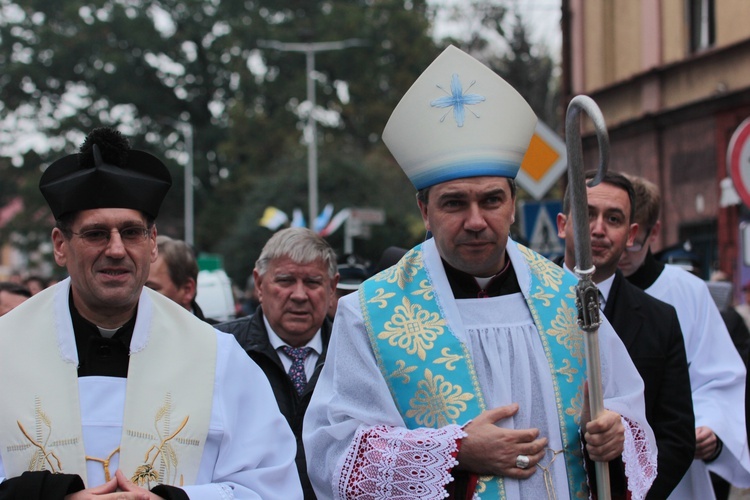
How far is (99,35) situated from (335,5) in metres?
10.0

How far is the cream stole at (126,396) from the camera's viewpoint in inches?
141

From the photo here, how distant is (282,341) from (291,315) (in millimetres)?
136

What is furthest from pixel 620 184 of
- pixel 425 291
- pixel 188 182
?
pixel 188 182

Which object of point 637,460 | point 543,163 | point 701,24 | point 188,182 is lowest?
point 637,460

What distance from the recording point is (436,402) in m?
3.67

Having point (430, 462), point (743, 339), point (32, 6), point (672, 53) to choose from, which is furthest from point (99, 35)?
point (430, 462)

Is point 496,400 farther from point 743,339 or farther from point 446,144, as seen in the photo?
point 743,339

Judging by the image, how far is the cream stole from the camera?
3.58 m

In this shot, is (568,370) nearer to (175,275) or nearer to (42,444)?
(42,444)

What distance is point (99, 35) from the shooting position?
48.4m

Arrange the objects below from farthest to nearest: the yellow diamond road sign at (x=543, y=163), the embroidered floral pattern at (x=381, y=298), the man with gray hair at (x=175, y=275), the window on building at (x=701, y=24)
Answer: the window on building at (x=701, y=24) → the yellow diamond road sign at (x=543, y=163) → the man with gray hair at (x=175, y=275) → the embroidered floral pattern at (x=381, y=298)

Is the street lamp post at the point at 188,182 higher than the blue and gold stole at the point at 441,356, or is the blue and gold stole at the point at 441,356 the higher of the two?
the street lamp post at the point at 188,182

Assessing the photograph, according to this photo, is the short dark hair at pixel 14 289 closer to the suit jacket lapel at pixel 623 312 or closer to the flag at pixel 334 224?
the suit jacket lapel at pixel 623 312

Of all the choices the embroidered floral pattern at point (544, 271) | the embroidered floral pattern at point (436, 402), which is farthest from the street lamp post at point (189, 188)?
the embroidered floral pattern at point (436, 402)
